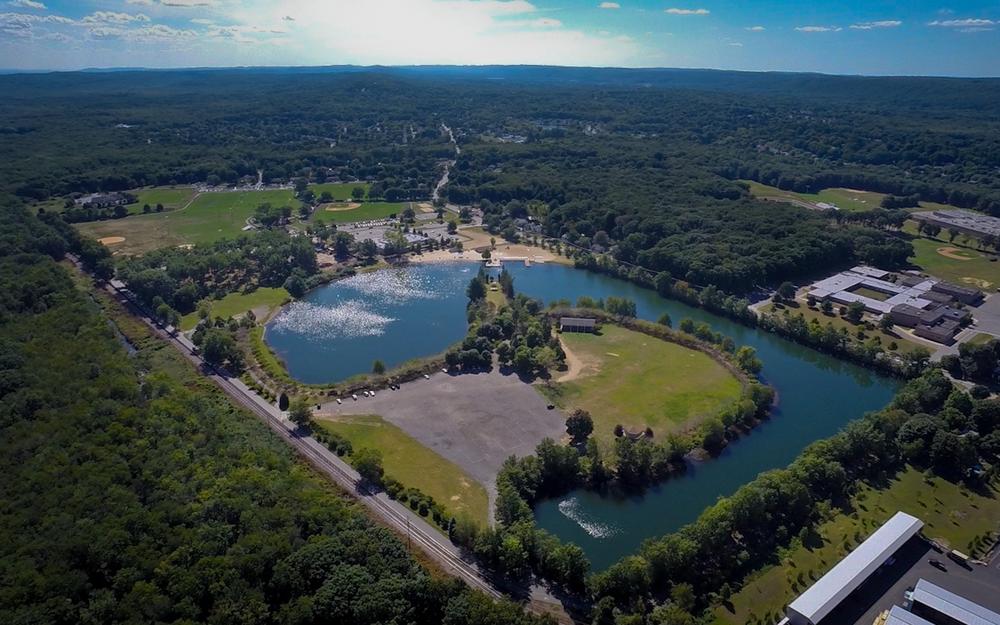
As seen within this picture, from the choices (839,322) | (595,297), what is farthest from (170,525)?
(839,322)

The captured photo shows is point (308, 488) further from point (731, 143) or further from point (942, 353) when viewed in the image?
point (731, 143)

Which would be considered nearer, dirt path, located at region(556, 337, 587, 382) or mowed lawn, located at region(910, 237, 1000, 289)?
dirt path, located at region(556, 337, 587, 382)

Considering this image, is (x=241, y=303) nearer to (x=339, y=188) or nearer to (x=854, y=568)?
(x=339, y=188)

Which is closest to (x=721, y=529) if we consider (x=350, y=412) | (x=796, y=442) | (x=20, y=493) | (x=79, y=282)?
(x=796, y=442)

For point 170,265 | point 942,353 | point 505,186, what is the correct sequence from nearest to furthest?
point 942,353, point 170,265, point 505,186

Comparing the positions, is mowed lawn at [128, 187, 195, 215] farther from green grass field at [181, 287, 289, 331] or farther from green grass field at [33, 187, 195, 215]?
green grass field at [181, 287, 289, 331]

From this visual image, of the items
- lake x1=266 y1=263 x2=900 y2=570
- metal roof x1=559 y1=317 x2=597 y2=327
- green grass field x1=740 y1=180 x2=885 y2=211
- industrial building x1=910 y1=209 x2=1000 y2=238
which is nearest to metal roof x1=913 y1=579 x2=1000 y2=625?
lake x1=266 y1=263 x2=900 y2=570
